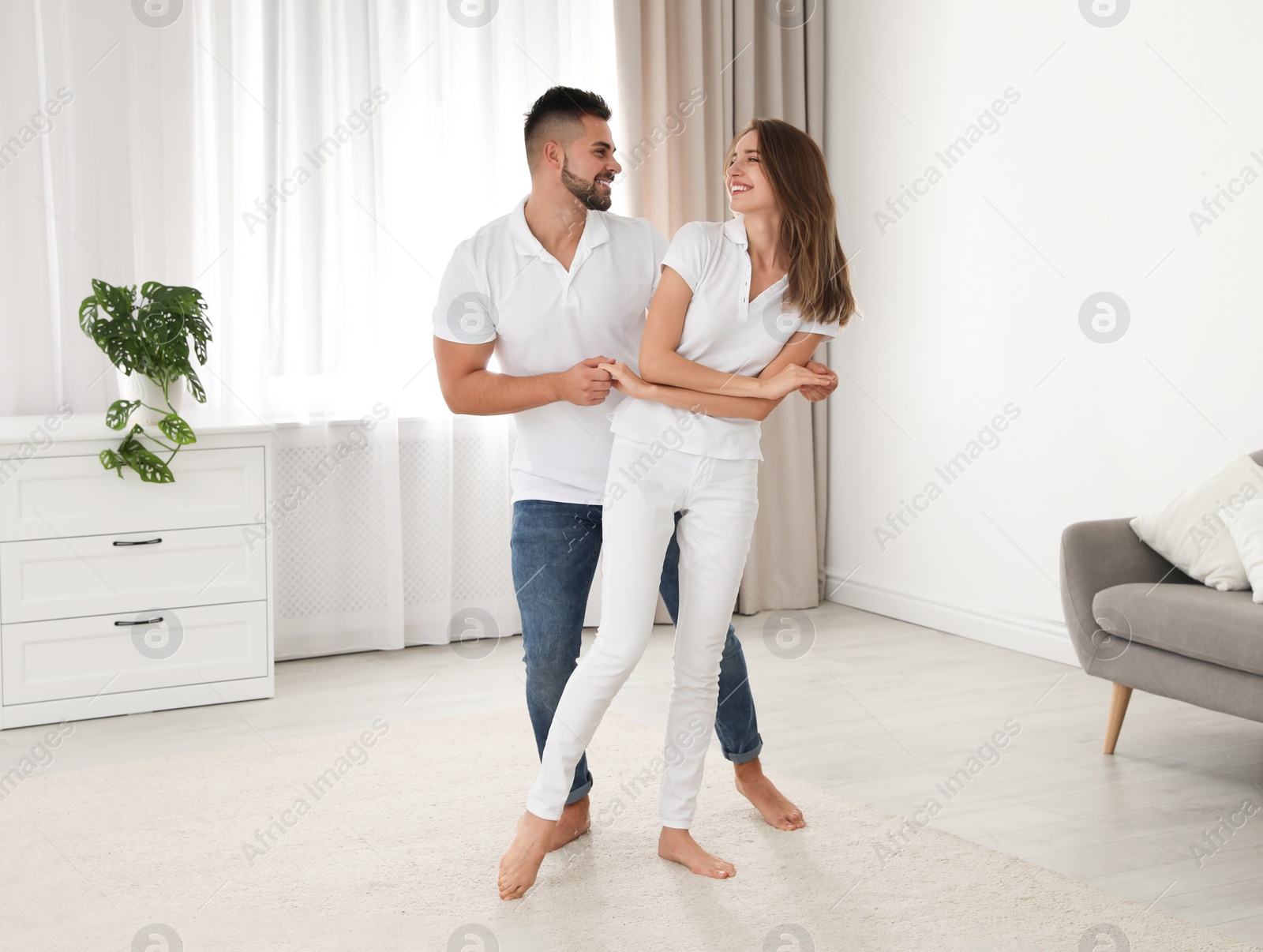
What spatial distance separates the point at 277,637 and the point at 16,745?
1.06m

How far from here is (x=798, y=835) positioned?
97.6 inches

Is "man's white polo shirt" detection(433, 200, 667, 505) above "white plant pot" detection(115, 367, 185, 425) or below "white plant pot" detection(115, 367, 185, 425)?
above

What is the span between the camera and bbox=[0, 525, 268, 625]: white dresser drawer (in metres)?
3.25

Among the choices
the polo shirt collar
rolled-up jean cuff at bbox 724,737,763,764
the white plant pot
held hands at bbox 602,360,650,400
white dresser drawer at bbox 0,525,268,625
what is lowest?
rolled-up jean cuff at bbox 724,737,763,764

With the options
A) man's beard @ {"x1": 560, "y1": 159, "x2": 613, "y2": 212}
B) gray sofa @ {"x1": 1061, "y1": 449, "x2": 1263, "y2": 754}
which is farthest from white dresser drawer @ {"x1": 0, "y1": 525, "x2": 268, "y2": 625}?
gray sofa @ {"x1": 1061, "y1": 449, "x2": 1263, "y2": 754}

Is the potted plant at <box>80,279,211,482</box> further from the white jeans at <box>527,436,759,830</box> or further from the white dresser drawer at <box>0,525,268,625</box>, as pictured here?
the white jeans at <box>527,436,759,830</box>

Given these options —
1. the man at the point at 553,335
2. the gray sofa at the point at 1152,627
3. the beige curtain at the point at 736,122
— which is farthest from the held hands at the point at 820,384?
the beige curtain at the point at 736,122

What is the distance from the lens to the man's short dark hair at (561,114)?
2.34m

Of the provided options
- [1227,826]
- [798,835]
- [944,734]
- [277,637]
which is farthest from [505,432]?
[1227,826]

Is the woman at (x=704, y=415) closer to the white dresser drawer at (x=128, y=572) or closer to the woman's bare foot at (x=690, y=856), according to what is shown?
the woman's bare foot at (x=690, y=856)

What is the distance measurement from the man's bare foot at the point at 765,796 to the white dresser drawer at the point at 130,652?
5.35 feet

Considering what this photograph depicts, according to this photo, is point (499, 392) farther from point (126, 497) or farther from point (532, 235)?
point (126, 497)

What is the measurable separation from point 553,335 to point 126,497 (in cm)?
161

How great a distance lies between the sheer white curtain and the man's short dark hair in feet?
6.22
